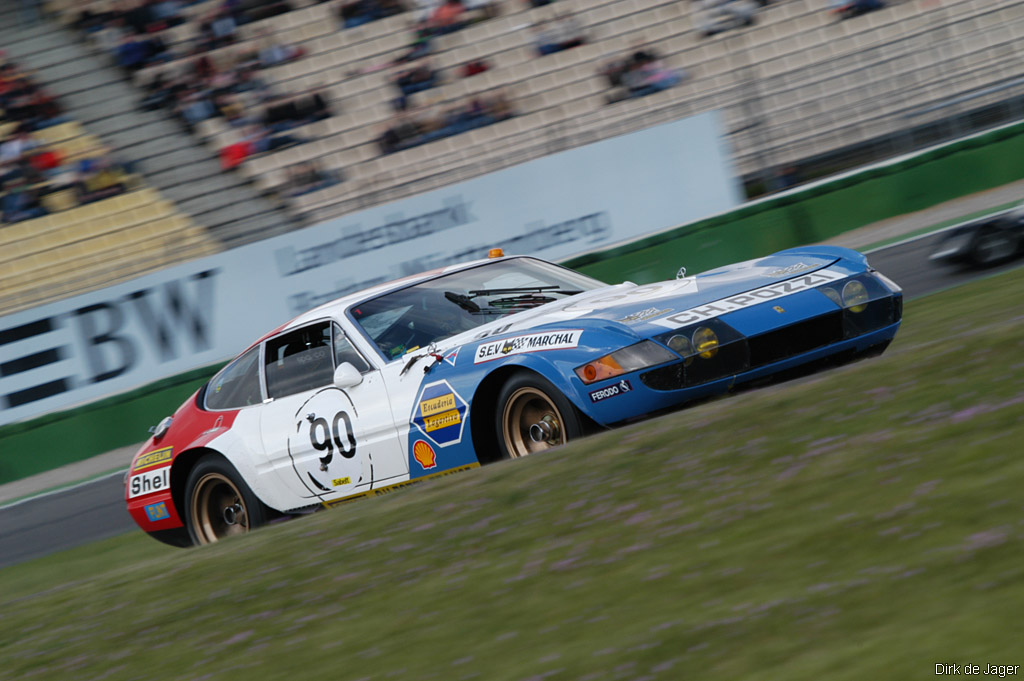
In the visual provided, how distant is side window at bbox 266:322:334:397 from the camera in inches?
258

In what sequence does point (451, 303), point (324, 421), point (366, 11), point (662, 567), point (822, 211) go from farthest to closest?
point (366, 11)
point (822, 211)
point (451, 303)
point (324, 421)
point (662, 567)

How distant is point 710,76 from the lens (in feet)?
55.9

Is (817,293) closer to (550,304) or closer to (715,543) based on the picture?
(550,304)

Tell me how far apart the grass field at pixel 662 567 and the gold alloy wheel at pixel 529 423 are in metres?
0.33

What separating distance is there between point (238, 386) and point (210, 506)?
2.30 ft

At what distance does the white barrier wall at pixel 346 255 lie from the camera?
1310 centimetres

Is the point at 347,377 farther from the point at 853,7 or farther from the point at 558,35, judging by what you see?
the point at 853,7

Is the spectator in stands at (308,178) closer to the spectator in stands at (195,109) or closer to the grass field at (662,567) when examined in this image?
the spectator in stands at (195,109)

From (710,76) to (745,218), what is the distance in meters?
4.18

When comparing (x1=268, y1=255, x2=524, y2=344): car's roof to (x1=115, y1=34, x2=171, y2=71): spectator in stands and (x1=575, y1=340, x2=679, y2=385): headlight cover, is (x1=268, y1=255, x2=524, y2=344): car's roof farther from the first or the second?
(x1=115, y1=34, x2=171, y2=71): spectator in stands

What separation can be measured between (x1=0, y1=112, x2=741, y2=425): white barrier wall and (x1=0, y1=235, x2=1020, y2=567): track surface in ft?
7.84

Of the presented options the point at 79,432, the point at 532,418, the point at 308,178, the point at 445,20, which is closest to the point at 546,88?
the point at 445,20

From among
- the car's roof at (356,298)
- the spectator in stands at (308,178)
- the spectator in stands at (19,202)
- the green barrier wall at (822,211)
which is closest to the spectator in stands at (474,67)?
the spectator in stands at (308,178)

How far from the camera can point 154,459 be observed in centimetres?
716
